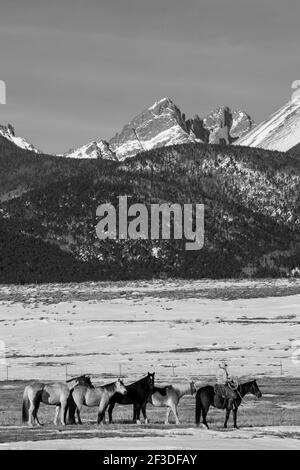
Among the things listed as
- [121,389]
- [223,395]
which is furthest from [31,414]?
[223,395]

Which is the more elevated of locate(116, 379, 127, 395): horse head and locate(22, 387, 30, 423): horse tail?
locate(116, 379, 127, 395): horse head

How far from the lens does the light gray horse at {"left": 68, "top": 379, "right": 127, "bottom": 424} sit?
3684 centimetres

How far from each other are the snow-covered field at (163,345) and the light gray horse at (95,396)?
2837 millimetres

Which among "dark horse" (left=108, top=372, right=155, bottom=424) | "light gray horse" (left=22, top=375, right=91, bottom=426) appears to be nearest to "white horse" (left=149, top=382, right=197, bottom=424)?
"dark horse" (left=108, top=372, right=155, bottom=424)

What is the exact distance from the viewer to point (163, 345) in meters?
86.2

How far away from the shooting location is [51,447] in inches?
1141

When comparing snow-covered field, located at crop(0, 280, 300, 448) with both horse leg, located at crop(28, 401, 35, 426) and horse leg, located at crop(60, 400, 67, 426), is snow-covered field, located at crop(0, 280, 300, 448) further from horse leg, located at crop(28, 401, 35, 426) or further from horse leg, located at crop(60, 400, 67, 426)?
horse leg, located at crop(60, 400, 67, 426)

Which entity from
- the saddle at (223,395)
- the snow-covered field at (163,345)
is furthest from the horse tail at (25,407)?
the saddle at (223,395)

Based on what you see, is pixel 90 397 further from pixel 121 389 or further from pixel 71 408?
pixel 121 389

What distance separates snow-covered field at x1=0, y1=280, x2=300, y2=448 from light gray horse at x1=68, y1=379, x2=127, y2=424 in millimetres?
2837

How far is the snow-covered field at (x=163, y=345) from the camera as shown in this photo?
32781 mm

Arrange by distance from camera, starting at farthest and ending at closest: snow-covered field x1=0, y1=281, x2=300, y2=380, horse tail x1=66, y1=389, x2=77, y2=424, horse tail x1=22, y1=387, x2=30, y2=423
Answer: snow-covered field x1=0, y1=281, x2=300, y2=380
horse tail x1=22, y1=387, x2=30, y2=423
horse tail x1=66, y1=389, x2=77, y2=424
